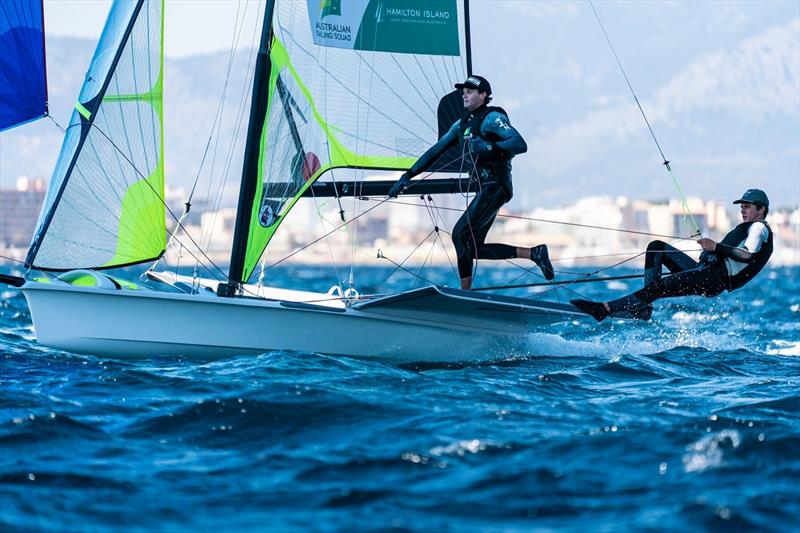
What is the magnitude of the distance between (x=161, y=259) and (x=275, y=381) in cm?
275

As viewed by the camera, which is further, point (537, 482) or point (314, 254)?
point (314, 254)

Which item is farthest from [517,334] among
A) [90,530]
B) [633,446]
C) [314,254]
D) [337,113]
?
[314,254]

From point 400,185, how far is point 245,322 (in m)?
1.82

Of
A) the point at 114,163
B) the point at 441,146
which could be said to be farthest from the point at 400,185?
the point at 114,163

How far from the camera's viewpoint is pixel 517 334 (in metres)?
9.80

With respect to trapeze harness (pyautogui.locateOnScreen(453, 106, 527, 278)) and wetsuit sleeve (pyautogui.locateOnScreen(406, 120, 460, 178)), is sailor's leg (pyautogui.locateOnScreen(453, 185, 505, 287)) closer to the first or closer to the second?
trapeze harness (pyautogui.locateOnScreen(453, 106, 527, 278))

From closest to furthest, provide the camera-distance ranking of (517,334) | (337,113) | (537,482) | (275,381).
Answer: (537,482) < (275,381) < (517,334) < (337,113)

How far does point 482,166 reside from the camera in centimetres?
948

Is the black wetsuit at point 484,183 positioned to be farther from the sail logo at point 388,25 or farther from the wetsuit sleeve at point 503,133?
the sail logo at point 388,25

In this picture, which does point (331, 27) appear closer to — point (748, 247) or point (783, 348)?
point (748, 247)

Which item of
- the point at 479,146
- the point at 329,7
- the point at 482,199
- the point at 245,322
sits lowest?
the point at 245,322

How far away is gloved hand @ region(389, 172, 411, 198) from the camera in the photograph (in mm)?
9831

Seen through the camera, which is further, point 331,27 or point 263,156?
point 331,27

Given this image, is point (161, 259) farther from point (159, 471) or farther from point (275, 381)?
Answer: point (159, 471)
